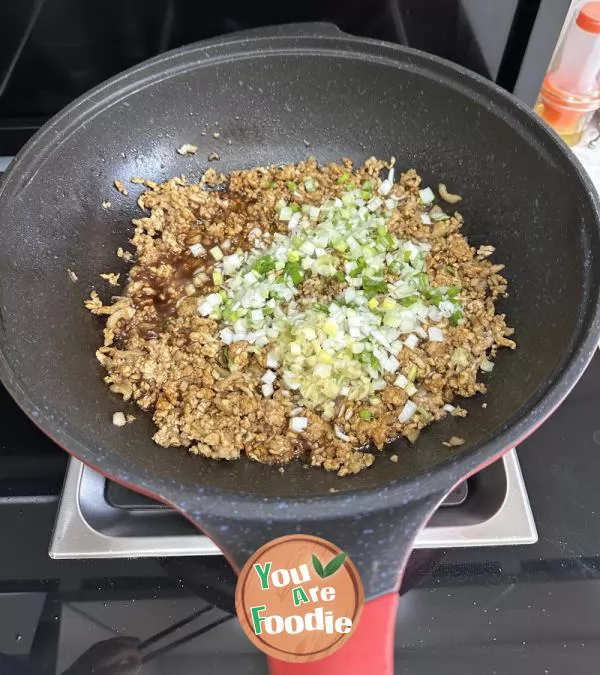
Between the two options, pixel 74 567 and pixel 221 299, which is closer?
pixel 74 567

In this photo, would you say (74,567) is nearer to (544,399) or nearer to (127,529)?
(127,529)

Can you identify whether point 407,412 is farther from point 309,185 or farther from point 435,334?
point 309,185

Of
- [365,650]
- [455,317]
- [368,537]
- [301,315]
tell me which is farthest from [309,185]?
[365,650]

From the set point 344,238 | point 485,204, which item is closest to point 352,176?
point 344,238

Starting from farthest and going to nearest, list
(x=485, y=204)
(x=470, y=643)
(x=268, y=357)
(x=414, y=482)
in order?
(x=485, y=204) → (x=268, y=357) → (x=470, y=643) → (x=414, y=482)

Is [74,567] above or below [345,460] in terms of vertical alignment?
below

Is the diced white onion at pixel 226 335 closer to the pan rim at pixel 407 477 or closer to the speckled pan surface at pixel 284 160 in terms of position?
the speckled pan surface at pixel 284 160
